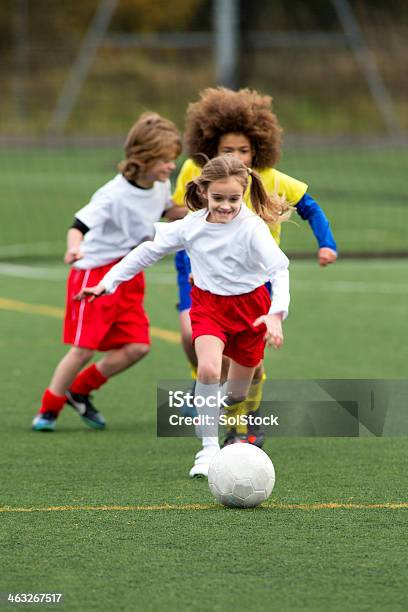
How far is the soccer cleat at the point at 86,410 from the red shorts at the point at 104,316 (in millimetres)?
309

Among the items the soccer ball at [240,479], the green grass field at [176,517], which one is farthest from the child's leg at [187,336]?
the soccer ball at [240,479]

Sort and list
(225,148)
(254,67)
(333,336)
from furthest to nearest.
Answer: (254,67) → (333,336) → (225,148)

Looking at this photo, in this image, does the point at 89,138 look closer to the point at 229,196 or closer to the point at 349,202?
the point at 349,202

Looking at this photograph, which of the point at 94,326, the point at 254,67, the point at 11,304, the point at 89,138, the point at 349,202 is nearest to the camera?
the point at 94,326

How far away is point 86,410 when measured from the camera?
719 cm

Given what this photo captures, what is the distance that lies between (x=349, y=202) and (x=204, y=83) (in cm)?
1357

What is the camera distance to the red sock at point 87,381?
7246mm

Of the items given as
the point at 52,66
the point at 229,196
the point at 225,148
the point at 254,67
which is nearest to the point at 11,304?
the point at 225,148

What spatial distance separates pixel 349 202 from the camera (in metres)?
23.6

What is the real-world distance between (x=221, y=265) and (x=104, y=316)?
1.49 metres

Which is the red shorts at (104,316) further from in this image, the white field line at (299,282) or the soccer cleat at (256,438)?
the white field line at (299,282)

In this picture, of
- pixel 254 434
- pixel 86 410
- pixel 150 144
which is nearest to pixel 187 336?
pixel 86 410

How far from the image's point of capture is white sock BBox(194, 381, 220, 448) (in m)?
5.76

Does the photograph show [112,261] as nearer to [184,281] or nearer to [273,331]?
[184,281]
